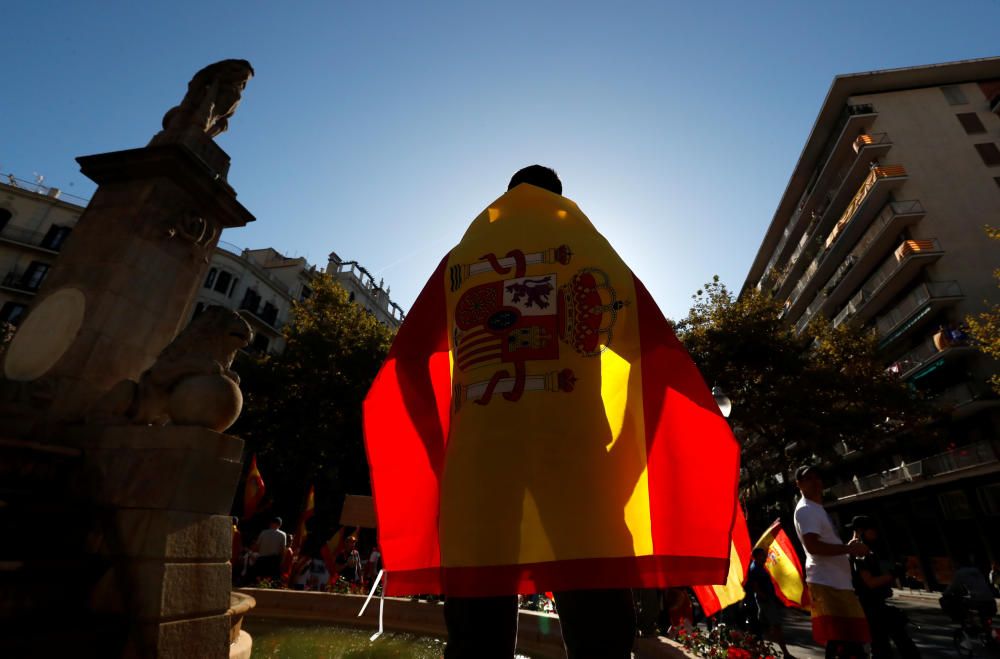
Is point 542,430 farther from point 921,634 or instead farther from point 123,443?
point 921,634

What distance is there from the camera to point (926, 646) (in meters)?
8.93

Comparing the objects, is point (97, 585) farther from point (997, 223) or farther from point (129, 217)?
point (997, 223)

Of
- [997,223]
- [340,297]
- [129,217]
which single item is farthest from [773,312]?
[129,217]

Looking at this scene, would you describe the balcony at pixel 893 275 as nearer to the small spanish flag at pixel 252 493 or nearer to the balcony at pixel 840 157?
the balcony at pixel 840 157

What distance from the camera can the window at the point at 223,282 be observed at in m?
32.9

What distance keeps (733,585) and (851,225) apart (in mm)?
34775

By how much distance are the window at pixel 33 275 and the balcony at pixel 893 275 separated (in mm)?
44027

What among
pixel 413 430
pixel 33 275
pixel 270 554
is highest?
pixel 33 275

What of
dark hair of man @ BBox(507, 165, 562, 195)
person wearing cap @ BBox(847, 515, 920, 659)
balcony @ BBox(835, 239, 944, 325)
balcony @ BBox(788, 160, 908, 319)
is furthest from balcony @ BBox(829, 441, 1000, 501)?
Answer: dark hair of man @ BBox(507, 165, 562, 195)

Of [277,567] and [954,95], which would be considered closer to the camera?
[277,567]

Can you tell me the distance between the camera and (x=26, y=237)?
3002cm

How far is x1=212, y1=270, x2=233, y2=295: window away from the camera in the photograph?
32.9 metres

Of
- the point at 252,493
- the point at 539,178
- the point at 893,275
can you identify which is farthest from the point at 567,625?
the point at 893,275

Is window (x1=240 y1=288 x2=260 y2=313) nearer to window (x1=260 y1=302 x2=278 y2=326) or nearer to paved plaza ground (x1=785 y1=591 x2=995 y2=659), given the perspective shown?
window (x1=260 y1=302 x2=278 y2=326)
